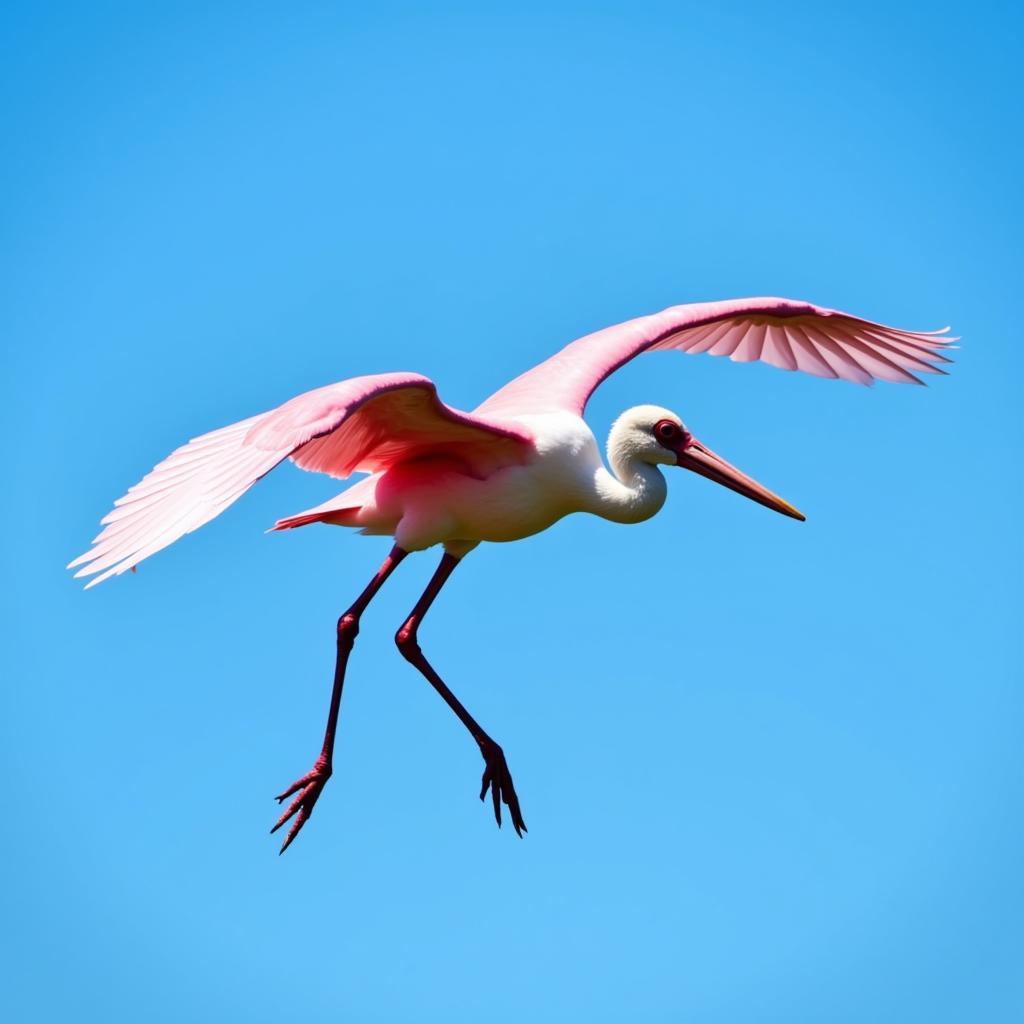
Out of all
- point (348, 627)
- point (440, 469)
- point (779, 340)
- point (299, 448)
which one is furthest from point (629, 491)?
point (779, 340)

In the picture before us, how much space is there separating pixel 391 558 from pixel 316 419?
2499 mm

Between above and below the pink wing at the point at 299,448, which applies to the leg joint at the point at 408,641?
below

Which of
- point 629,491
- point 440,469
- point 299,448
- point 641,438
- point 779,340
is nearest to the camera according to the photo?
point 299,448

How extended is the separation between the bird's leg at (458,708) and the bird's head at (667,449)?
1442 millimetres

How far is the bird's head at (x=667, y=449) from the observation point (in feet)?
52.4

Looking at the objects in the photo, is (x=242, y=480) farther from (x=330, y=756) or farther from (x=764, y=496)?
(x=764, y=496)

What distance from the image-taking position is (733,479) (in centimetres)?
1666

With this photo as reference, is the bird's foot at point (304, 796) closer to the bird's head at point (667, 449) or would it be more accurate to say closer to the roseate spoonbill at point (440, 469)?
the roseate spoonbill at point (440, 469)

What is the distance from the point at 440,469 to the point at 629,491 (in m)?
1.35

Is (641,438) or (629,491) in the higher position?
(641,438)

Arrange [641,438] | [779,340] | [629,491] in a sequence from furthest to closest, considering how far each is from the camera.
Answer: [779,340] < [641,438] < [629,491]

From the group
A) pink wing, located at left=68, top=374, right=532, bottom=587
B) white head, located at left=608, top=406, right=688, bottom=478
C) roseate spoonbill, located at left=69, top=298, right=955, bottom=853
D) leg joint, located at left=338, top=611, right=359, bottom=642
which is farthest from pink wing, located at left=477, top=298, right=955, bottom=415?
leg joint, located at left=338, top=611, right=359, bottom=642

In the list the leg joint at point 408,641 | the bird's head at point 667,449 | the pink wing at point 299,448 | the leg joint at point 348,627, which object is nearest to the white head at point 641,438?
the bird's head at point 667,449

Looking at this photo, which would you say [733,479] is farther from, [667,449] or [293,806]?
[293,806]
